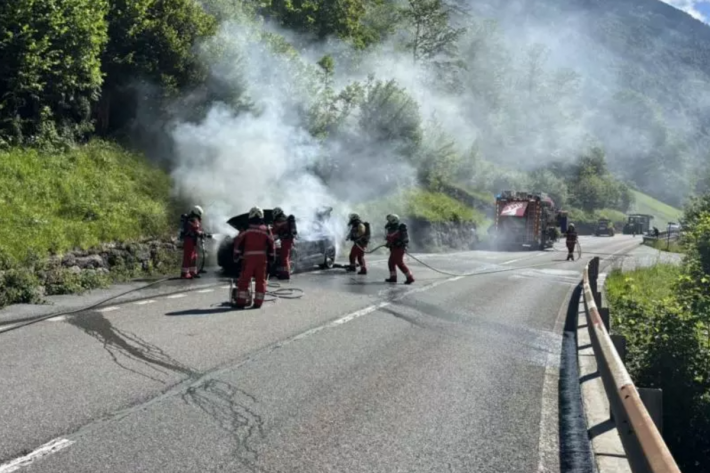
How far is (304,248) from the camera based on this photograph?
628 inches

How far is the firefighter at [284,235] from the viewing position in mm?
13945

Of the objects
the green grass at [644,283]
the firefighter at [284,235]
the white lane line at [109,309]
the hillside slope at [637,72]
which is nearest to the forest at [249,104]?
the white lane line at [109,309]

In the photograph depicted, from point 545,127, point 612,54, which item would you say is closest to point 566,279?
point 545,127

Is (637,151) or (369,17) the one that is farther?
(637,151)

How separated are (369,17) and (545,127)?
1828 inches

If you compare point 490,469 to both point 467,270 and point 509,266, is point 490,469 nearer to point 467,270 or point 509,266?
point 467,270

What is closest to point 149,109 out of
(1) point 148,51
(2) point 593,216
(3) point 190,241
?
(1) point 148,51

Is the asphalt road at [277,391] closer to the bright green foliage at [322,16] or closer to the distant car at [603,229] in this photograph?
the bright green foliage at [322,16]

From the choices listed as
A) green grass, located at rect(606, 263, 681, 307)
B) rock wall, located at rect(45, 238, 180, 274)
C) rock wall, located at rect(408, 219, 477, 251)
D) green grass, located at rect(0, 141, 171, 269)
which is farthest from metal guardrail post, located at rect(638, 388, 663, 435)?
rock wall, located at rect(408, 219, 477, 251)

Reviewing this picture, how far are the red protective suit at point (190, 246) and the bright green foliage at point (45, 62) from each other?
4627mm

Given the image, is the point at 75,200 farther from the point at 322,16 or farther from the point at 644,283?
the point at 322,16

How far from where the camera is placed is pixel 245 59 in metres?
20.9

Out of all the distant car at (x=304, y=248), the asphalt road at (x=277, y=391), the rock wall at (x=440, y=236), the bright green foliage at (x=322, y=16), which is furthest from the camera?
the rock wall at (x=440, y=236)

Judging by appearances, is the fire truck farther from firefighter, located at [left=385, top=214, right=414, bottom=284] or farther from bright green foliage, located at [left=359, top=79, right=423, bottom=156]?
firefighter, located at [left=385, top=214, right=414, bottom=284]
